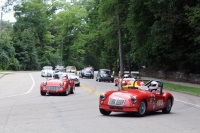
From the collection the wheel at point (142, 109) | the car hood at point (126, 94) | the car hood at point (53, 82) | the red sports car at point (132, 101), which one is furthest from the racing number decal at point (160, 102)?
the car hood at point (53, 82)

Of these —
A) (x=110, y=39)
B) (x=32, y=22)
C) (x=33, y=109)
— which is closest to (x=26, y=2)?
(x=32, y=22)

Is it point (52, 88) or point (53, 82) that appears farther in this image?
point (53, 82)

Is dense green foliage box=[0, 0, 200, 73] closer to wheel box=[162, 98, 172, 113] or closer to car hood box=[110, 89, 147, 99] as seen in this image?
wheel box=[162, 98, 172, 113]

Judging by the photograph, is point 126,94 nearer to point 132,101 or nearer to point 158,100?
point 132,101

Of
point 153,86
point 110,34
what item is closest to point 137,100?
point 153,86

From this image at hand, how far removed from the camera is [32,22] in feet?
370

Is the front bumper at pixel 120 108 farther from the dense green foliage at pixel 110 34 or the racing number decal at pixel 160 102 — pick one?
the dense green foliage at pixel 110 34

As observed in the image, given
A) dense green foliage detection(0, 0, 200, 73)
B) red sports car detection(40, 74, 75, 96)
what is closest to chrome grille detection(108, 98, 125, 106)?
red sports car detection(40, 74, 75, 96)

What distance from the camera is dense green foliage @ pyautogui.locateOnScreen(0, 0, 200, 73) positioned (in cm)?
4217

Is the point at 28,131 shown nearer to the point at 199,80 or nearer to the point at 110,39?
the point at 199,80

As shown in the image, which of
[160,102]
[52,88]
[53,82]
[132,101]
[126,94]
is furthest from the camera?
→ [53,82]

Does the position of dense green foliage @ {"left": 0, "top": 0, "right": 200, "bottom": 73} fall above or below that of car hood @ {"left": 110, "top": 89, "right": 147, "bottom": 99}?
above

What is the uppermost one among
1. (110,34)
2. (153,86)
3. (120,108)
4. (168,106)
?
(110,34)

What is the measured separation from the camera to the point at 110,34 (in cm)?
6091
